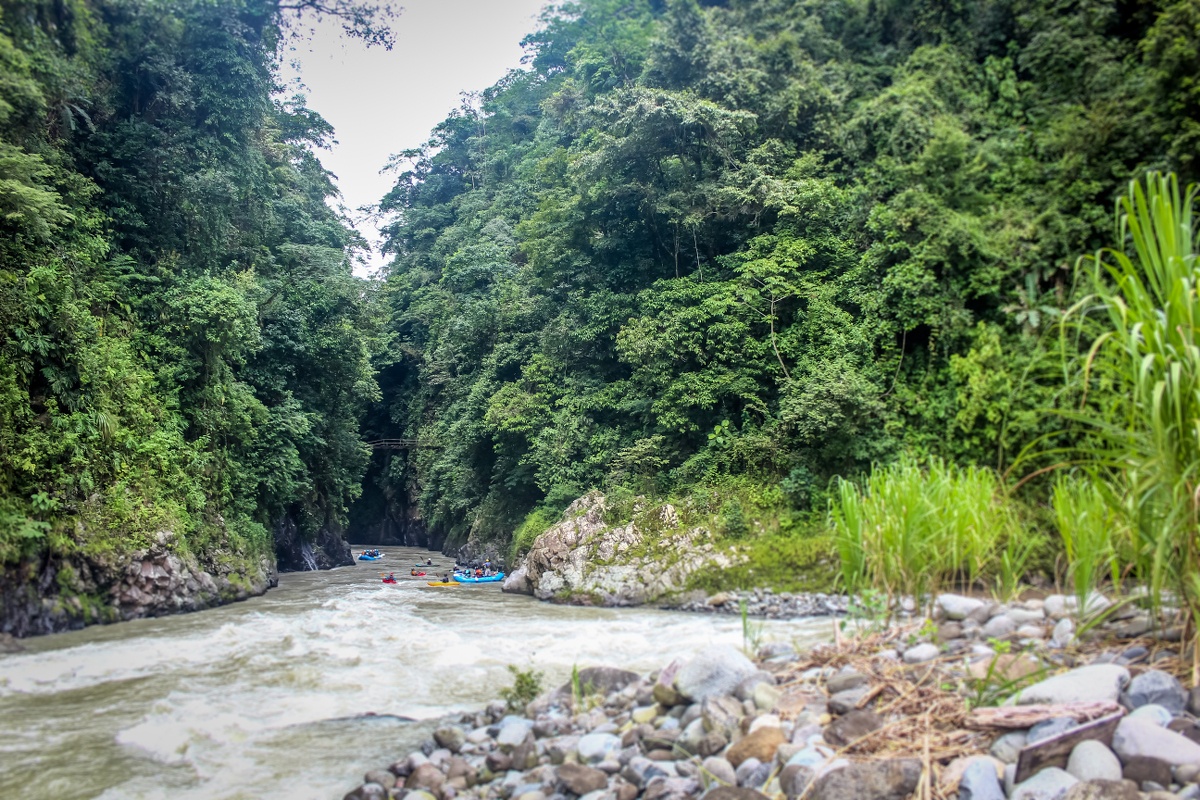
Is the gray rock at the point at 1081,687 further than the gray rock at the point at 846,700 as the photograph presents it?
No

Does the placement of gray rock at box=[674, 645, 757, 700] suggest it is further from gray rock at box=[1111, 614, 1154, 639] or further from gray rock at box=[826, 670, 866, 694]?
gray rock at box=[1111, 614, 1154, 639]

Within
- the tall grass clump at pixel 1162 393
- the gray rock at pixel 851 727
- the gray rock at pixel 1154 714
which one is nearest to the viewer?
the gray rock at pixel 1154 714

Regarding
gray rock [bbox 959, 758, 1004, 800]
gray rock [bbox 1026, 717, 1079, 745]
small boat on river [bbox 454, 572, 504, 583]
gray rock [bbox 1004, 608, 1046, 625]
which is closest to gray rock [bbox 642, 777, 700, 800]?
gray rock [bbox 959, 758, 1004, 800]

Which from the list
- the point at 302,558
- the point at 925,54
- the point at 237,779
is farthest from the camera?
the point at 302,558

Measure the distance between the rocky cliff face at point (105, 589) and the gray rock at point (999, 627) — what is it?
398 inches

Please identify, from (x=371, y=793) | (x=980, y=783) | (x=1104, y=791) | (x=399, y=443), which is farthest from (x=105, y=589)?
(x=399, y=443)

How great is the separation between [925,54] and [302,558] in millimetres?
18728

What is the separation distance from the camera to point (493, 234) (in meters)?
27.2

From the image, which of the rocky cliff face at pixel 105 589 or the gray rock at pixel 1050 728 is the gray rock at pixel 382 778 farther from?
the rocky cliff face at pixel 105 589

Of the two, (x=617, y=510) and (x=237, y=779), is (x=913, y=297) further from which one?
(x=237, y=779)

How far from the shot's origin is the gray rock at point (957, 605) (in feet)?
14.3

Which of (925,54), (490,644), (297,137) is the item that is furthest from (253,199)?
(925,54)

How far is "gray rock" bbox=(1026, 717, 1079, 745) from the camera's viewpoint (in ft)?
8.16

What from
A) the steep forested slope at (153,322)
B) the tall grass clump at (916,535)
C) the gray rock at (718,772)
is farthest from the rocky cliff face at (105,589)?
the tall grass clump at (916,535)
